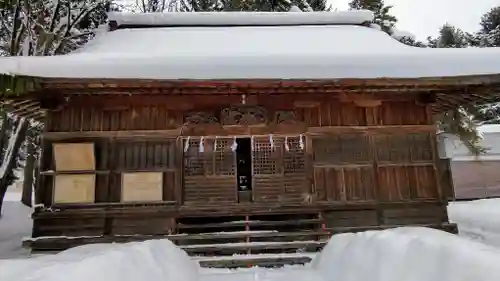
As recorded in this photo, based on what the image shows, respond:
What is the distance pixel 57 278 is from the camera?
9.46 ft

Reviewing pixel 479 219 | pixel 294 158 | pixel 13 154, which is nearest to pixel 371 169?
pixel 294 158

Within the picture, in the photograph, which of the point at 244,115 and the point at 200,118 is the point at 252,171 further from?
the point at 200,118

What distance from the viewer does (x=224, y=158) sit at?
24.8 feet

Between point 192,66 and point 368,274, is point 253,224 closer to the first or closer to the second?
point 192,66

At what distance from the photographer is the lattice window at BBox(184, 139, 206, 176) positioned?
24.6 feet

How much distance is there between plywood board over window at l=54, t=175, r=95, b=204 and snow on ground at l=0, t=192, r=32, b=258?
171 cm

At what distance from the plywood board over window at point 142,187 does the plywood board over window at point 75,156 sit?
2.18ft

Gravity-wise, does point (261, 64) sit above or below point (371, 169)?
above

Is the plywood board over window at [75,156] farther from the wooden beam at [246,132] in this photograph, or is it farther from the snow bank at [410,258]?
the snow bank at [410,258]

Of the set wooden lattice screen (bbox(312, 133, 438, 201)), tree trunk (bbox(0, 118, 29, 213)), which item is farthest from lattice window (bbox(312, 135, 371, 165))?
tree trunk (bbox(0, 118, 29, 213))

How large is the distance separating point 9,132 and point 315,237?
29.9ft

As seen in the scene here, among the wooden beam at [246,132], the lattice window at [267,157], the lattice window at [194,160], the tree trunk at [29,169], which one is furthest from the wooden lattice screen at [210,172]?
the tree trunk at [29,169]

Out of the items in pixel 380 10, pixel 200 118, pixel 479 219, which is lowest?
pixel 479 219

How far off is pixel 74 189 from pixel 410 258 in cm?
577
